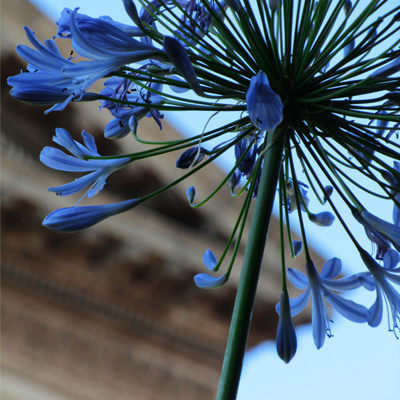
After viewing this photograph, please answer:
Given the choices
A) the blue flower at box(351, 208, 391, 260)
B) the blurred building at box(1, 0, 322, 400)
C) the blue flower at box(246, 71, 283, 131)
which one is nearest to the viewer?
the blue flower at box(246, 71, 283, 131)

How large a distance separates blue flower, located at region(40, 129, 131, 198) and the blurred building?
94cm

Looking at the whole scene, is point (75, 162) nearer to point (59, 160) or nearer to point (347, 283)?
point (59, 160)

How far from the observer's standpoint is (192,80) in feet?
0.93

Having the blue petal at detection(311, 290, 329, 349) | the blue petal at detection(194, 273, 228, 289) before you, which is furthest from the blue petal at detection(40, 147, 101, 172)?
the blue petal at detection(311, 290, 329, 349)

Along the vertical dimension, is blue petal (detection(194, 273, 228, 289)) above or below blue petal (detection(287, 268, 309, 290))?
below

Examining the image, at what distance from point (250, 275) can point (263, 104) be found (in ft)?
0.39

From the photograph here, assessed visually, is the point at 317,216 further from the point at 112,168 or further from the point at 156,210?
the point at 156,210

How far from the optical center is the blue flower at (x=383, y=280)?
350mm

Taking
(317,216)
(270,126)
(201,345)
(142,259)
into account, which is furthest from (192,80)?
(201,345)

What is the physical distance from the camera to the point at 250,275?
0.99ft

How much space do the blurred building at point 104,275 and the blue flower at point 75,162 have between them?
36.9 inches

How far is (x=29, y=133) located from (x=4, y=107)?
0.10 m

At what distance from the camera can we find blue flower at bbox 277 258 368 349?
1.23ft

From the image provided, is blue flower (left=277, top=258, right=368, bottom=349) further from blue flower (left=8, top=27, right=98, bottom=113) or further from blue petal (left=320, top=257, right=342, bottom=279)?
blue flower (left=8, top=27, right=98, bottom=113)
